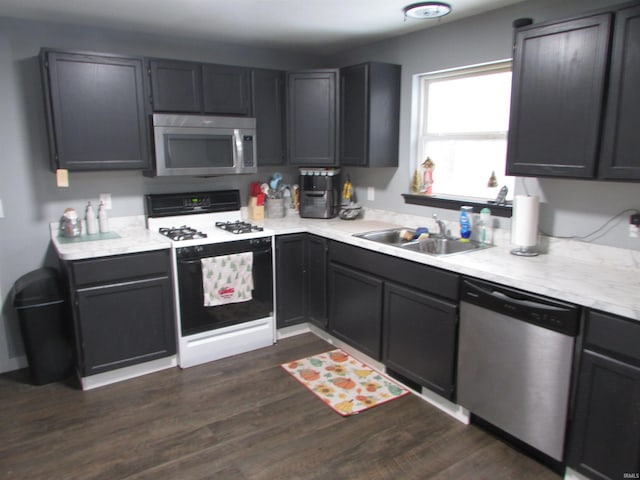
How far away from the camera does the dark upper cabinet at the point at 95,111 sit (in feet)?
9.83

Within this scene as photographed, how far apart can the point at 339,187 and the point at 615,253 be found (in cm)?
222

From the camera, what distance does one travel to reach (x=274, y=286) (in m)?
3.64

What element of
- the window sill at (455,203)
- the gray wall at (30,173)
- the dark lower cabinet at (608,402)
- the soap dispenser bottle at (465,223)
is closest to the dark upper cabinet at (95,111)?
the gray wall at (30,173)

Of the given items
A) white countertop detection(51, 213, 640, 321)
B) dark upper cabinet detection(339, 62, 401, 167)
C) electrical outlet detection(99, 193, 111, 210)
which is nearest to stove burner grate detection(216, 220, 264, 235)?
white countertop detection(51, 213, 640, 321)

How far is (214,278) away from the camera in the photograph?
327 cm

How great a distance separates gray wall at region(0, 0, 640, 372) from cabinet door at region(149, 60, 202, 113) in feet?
1.24

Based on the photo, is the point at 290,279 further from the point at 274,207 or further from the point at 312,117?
the point at 312,117

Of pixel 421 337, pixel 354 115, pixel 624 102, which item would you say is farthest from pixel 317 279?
pixel 624 102

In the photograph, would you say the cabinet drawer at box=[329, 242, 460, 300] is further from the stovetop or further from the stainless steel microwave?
the stainless steel microwave

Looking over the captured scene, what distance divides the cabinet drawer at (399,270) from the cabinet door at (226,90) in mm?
1329

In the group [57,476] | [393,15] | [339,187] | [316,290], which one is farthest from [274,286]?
[393,15]

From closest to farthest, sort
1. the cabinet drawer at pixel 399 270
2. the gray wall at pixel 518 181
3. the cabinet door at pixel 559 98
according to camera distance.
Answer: the cabinet door at pixel 559 98 < the gray wall at pixel 518 181 < the cabinet drawer at pixel 399 270

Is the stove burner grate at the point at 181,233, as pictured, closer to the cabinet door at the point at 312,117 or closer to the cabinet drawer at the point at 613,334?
the cabinet door at the point at 312,117

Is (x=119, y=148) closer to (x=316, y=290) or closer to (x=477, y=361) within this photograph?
(x=316, y=290)
